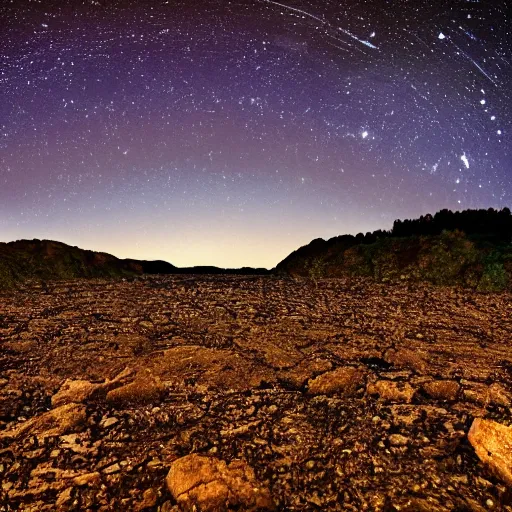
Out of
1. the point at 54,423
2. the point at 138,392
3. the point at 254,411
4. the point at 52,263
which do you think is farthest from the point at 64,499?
the point at 52,263

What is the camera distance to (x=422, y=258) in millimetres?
9562

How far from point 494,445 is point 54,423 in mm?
3323

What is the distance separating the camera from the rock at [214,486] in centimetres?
230

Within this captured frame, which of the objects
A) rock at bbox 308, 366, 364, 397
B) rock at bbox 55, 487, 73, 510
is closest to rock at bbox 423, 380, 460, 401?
rock at bbox 308, 366, 364, 397

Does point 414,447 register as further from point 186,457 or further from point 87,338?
point 87,338

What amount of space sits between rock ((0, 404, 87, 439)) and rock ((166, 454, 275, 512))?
1.05 metres

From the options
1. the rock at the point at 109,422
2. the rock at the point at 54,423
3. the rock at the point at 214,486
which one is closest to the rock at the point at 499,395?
the rock at the point at 214,486

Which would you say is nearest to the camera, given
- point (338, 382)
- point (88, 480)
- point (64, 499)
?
point (64, 499)

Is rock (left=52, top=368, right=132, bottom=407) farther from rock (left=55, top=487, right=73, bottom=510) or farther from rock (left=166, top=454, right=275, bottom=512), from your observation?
rock (left=166, top=454, right=275, bottom=512)

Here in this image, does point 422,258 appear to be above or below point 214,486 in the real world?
above

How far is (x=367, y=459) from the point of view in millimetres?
2645

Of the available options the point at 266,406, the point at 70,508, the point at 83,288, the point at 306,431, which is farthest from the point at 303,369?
the point at 83,288

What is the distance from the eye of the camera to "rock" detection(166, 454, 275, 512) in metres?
2.30

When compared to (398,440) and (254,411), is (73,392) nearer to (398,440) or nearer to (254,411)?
(254,411)
